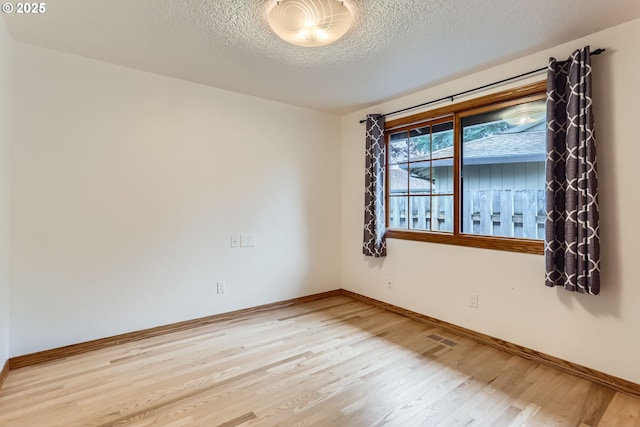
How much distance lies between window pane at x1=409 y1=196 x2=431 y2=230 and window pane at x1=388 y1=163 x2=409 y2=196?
181mm

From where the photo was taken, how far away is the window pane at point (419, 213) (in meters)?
3.41

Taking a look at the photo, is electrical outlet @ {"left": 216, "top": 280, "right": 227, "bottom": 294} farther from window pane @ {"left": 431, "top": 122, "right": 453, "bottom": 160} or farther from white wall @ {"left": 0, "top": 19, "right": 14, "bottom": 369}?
window pane @ {"left": 431, "top": 122, "right": 453, "bottom": 160}

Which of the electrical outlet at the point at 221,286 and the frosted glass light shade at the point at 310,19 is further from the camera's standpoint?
the electrical outlet at the point at 221,286

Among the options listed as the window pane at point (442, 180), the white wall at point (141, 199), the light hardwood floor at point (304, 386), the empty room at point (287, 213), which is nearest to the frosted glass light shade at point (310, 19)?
the empty room at point (287, 213)

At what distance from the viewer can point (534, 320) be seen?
250 centimetres

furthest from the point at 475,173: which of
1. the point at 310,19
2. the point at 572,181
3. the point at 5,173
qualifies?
the point at 5,173

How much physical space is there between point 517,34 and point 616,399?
8.26 feet

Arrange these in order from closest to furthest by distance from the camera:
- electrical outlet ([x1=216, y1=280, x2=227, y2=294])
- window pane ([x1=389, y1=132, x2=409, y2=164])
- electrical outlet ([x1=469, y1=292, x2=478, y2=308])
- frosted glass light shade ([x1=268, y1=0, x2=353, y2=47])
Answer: frosted glass light shade ([x1=268, y1=0, x2=353, y2=47]), electrical outlet ([x1=469, y1=292, x2=478, y2=308]), electrical outlet ([x1=216, y1=280, x2=227, y2=294]), window pane ([x1=389, y1=132, x2=409, y2=164])

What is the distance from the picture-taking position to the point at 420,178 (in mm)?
3500

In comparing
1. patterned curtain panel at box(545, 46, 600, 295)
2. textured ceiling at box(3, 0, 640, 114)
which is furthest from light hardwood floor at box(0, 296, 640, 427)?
textured ceiling at box(3, 0, 640, 114)

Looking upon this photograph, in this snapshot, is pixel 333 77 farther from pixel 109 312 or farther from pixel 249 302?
pixel 109 312

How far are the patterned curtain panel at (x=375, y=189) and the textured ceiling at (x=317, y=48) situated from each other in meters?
0.69

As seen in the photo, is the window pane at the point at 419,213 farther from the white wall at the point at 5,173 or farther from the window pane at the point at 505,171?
the white wall at the point at 5,173

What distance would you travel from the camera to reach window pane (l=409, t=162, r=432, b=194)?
3.41 m
